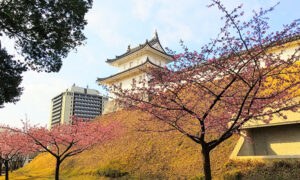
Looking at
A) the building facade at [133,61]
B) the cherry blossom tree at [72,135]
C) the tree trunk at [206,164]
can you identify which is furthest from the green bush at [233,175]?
the building facade at [133,61]

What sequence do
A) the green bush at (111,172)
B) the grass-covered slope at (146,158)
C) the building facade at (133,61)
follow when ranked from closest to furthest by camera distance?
the grass-covered slope at (146,158)
the green bush at (111,172)
the building facade at (133,61)

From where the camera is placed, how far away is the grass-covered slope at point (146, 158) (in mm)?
12508

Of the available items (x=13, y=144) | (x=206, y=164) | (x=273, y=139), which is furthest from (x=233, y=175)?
(x=13, y=144)

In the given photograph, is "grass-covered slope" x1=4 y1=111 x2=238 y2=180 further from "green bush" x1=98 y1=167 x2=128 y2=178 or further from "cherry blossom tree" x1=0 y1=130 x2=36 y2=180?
"cherry blossom tree" x1=0 y1=130 x2=36 y2=180

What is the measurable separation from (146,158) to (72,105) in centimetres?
7333

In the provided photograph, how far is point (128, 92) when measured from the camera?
732 cm

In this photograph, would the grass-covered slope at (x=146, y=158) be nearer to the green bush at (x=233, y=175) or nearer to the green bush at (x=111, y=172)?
the green bush at (x=111, y=172)

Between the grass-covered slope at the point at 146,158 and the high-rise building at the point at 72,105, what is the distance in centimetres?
6317

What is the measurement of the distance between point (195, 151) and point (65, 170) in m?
13.8

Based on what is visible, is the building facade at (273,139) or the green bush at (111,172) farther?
the green bush at (111,172)

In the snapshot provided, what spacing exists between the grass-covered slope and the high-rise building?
2487 inches

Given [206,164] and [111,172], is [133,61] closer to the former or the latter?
[111,172]

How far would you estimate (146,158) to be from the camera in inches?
617

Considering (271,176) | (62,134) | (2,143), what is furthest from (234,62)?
(2,143)
